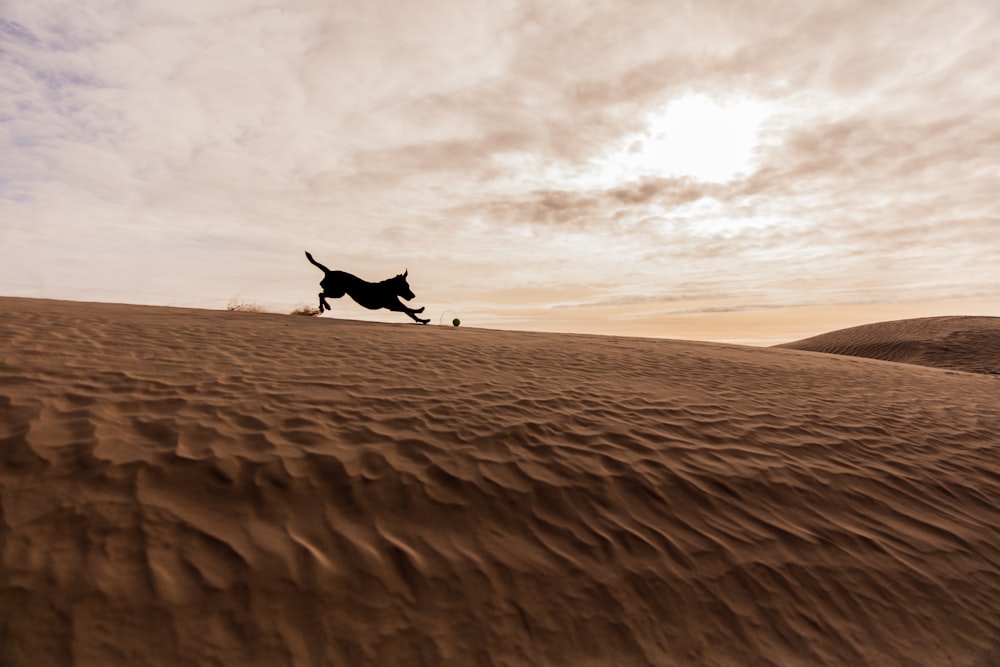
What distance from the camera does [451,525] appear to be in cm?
352

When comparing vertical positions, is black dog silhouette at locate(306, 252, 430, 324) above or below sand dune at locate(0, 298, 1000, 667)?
above

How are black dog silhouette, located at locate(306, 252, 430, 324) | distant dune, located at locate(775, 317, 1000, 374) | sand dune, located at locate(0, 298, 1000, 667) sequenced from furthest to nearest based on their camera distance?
distant dune, located at locate(775, 317, 1000, 374) < black dog silhouette, located at locate(306, 252, 430, 324) < sand dune, located at locate(0, 298, 1000, 667)

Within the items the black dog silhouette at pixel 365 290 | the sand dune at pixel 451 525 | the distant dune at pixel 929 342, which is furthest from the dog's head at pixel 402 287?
the distant dune at pixel 929 342

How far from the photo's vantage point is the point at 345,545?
3.17 m

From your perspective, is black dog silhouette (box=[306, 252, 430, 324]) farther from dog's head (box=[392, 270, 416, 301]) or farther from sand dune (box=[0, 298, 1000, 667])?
sand dune (box=[0, 298, 1000, 667])

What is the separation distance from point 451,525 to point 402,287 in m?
10.3

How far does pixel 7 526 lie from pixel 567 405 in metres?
4.90

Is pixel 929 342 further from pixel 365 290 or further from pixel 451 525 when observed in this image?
pixel 451 525

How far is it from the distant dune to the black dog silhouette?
2017cm

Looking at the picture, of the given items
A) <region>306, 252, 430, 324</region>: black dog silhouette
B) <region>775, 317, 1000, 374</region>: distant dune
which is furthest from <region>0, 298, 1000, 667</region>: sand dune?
<region>775, 317, 1000, 374</region>: distant dune

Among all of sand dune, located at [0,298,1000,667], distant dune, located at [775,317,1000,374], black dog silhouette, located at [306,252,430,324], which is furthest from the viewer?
distant dune, located at [775,317,1000,374]

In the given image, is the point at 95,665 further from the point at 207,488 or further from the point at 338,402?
the point at 338,402

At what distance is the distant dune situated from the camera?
20.7 meters

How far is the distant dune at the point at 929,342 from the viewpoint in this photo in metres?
20.7
